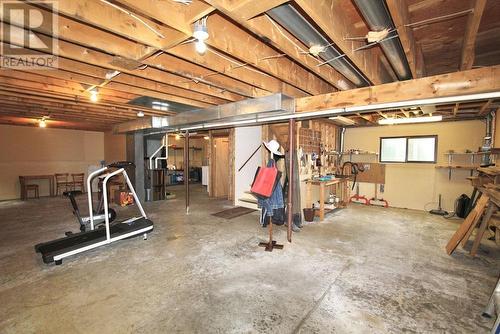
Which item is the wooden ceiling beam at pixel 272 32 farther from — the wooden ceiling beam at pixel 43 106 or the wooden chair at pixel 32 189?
the wooden chair at pixel 32 189

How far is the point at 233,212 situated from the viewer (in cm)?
586

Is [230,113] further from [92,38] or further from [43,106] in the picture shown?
[43,106]

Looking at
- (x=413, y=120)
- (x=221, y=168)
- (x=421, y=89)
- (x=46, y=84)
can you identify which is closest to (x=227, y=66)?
(x=421, y=89)

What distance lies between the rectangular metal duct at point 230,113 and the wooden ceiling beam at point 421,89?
0.55 metres

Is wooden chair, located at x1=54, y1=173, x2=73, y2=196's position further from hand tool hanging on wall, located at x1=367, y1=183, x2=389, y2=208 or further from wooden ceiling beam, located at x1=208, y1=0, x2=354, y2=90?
hand tool hanging on wall, located at x1=367, y1=183, x2=389, y2=208

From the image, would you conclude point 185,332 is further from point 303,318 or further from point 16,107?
point 16,107

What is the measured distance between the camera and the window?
20.9ft

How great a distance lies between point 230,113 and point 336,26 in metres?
2.64

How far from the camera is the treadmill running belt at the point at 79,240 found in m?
2.98

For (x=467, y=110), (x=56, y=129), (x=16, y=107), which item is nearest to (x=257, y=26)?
(x=467, y=110)

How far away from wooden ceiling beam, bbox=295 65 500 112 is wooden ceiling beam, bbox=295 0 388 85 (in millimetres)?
394

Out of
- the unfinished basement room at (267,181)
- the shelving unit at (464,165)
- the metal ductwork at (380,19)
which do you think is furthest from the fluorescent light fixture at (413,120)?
the metal ductwork at (380,19)

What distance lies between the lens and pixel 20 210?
239 inches

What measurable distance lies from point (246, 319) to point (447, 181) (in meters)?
6.66
